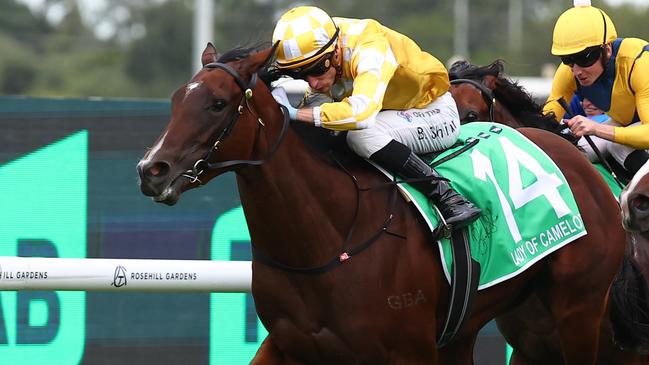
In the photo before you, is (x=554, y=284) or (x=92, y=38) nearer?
(x=554, y=284)

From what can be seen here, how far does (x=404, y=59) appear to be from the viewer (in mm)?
5129

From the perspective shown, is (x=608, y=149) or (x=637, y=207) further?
(x=608, y=149)

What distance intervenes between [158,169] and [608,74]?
8.32 ft

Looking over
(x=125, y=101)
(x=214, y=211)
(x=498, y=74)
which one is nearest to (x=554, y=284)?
(x=498, y=74)

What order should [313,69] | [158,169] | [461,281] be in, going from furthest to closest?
[461,281] < [313,69] < [158,169]

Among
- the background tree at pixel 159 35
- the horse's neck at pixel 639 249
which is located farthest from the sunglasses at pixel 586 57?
the background tree at pixel 159 35

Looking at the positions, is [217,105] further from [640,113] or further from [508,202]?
[640,113]

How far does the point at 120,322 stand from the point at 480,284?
7.82 feet

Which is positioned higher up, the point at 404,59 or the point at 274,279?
the point at 404,59

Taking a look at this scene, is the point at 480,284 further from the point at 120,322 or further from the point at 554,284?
the point at 120,322

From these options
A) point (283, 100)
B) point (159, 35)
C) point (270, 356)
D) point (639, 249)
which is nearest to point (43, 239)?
point (270, 356)

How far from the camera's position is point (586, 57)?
18.6 feet

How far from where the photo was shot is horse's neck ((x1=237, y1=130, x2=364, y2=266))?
185 inches

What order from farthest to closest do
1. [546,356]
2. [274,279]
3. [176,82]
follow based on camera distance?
[176,82]
[546,356]
[274,279]
